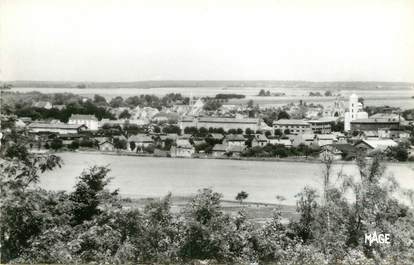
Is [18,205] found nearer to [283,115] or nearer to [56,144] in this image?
[56,144]

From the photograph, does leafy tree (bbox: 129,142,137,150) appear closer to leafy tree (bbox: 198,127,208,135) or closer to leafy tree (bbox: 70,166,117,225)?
leafy tree (bbox: 198,127,208,135)

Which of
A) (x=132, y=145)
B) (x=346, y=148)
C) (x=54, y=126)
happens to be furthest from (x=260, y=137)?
(x=54, y=126)

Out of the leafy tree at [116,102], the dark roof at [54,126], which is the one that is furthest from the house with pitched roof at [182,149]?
the dark roof at [54,126]

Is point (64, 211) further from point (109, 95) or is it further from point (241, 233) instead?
point (109, 95)

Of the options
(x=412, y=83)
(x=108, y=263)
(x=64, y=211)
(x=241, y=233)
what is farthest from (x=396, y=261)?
(x=64, y=211)

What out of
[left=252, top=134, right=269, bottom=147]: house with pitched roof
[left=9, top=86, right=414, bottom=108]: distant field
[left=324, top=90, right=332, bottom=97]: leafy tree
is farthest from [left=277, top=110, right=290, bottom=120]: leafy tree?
[left=324, top=90, right=332, bottom=97]: leafy tree

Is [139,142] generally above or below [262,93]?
below
